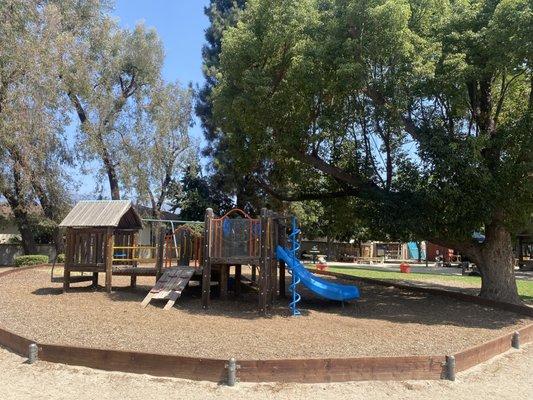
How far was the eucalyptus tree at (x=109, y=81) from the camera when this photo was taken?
30984mm

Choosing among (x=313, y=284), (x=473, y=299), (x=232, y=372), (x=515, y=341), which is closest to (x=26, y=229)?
(x=313, y=284)

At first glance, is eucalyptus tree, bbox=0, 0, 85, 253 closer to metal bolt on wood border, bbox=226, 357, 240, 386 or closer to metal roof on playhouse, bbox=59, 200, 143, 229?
metal roof on playhouse, bbox=59, 200, 143, 229

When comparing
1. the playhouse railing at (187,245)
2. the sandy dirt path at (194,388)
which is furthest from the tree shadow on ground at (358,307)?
the sandy dirt path at (194,388)

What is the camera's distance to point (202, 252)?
15.9 m

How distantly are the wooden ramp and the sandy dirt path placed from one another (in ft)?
17.2

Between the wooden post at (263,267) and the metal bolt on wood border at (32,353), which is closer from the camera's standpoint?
the metal bolt on wood border at (32,353)

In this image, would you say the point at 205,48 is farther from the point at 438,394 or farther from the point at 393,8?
the point at 438,394

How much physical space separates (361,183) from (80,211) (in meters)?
8.78

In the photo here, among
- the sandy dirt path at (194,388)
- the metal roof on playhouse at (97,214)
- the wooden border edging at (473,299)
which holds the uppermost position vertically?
the metal roof on playhouse at (97,214)

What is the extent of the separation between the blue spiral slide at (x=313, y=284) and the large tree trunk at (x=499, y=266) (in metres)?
4.87

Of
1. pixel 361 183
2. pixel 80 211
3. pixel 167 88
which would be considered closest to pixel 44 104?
pixel 167 88

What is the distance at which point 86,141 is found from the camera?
102 feet

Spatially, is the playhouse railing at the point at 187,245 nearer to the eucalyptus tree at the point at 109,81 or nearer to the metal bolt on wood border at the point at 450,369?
the metal bolt on wood border at the point at 450,369

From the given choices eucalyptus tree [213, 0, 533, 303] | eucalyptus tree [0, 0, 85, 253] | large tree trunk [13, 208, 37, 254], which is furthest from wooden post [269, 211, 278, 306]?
large tree trunk [13, 208, 37, 254]
